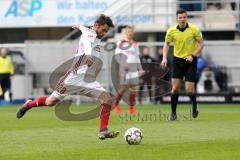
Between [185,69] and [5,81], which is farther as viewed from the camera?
[5,81]

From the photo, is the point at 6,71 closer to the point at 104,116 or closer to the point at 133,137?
the point at 104,116

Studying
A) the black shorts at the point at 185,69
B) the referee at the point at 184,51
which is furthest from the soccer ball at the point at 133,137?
the black shorts at the point at 185,69

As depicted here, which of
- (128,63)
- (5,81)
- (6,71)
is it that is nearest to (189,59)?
(128,63)

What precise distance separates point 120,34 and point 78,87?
17.1m

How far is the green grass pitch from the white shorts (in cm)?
81

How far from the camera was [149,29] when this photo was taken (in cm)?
3056

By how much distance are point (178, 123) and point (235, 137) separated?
3.24 metres

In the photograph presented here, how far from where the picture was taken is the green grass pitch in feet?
35.1

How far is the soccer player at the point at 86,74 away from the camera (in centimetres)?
1248

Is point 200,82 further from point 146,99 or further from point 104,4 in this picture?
point 104,4

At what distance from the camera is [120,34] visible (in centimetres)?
3039

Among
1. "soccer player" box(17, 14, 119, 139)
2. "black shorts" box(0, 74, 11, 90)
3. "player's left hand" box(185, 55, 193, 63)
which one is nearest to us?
"soccer player" box(17, 14, 119, 139)

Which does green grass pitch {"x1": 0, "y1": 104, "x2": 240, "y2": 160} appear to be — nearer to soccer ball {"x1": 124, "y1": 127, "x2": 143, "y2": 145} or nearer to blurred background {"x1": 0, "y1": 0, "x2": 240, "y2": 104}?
soccer ball {"x1": 124, "y1": 127, "x2": 143, "y2": 145}

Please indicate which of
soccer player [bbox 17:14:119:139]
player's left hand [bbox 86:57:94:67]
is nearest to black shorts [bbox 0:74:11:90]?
soccer player [bbox 17:14:119:139]
